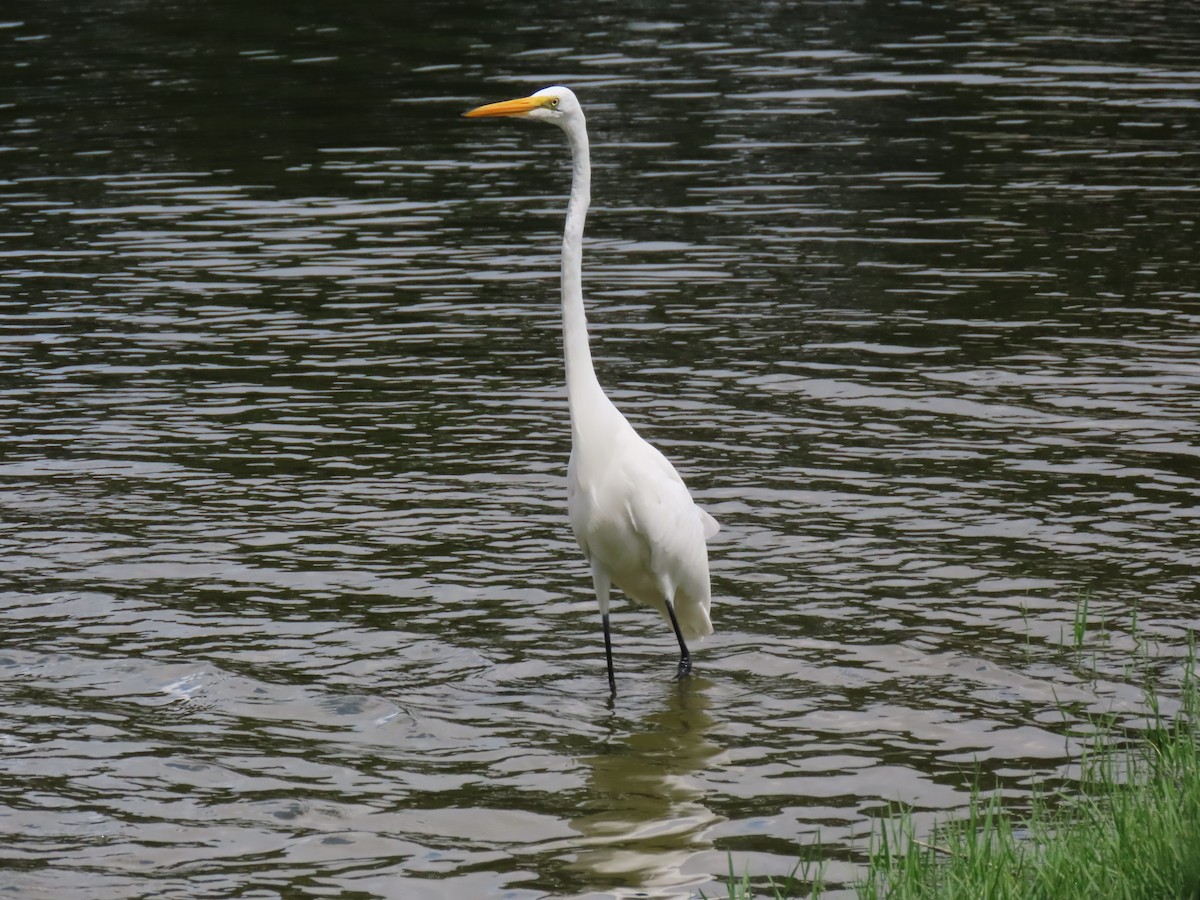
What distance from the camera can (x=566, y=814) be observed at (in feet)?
22.0

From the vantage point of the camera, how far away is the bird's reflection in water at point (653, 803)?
246 inches

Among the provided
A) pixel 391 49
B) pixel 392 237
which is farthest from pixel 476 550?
pixel 391 49

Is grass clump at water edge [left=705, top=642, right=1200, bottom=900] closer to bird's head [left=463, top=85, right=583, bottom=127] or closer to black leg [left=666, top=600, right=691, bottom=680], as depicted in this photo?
black leg [left=666, top=600, right=691, bottom=680]

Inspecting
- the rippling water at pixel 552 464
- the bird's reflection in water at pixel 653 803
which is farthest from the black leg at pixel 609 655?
the bird's reflection in water at pixel 653 803

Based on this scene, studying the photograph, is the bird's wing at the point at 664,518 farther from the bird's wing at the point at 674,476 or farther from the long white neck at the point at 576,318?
the long white neck at the point at 576,318

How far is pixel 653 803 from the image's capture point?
6848 millimetres

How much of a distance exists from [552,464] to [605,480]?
311 centimetres

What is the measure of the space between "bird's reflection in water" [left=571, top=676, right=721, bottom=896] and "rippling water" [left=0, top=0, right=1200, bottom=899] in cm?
2

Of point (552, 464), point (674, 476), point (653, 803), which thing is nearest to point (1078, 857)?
point (653, 803)

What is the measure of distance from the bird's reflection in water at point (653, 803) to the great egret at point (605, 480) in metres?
0.42

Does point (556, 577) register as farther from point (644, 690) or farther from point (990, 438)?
point (990, 438)

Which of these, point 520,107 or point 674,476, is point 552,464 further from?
point 520,107

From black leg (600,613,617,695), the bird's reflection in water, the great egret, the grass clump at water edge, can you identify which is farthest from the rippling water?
the grass clump at water edge

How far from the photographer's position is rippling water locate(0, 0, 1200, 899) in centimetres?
682
